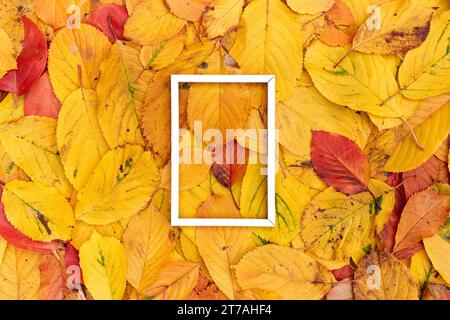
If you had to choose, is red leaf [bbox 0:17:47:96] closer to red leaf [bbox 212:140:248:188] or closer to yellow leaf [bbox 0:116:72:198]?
yellow leaf [bbox 0:116:72:198]

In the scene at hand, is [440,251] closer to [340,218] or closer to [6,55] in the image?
[340,218]

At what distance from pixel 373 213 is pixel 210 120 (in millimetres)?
190

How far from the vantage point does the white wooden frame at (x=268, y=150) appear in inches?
18.2

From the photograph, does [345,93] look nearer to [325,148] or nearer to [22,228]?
[325,148]

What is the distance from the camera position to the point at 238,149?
1.55ft

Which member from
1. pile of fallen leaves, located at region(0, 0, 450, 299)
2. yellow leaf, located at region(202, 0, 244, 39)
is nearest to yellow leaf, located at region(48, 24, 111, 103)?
pile of fallen leaves, located at region(0, 0, 450, 299)

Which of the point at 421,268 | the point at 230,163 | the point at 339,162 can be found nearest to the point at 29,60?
the point at 230,163

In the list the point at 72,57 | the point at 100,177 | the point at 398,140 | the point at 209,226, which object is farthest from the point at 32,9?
the point at 398,140

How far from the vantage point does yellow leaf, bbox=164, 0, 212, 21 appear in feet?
1.54

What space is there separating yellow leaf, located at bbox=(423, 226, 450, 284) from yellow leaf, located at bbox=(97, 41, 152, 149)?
321mm

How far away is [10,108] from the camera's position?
0.48 metres

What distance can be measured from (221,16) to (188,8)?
34 millimetres

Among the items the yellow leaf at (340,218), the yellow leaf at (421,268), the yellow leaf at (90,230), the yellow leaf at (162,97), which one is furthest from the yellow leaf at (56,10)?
the yellow leaf at (421,268)

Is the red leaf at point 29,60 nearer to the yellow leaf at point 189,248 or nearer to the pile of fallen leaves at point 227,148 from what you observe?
the pile of fallen leaves at point 227,148
